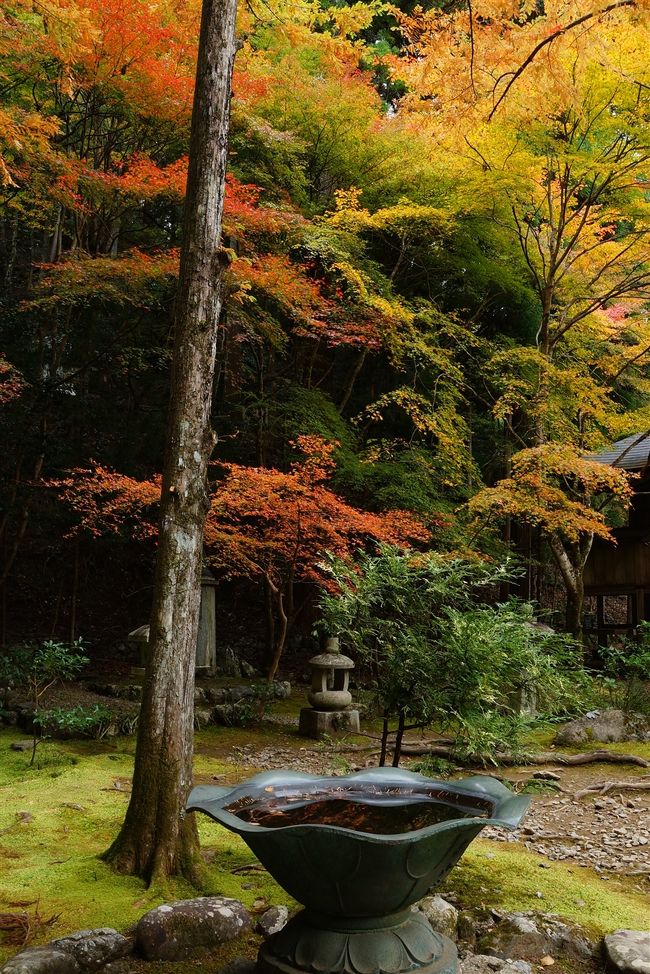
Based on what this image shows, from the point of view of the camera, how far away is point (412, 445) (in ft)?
38.4

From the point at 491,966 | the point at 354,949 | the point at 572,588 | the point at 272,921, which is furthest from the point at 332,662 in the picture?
the point at 354,949

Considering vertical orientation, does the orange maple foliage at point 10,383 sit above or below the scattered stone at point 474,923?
above

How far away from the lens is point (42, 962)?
286cm

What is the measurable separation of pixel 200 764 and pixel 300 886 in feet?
16.5

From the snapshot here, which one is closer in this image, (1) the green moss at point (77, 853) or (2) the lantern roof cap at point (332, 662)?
(1) the green moss at point (77, 853)

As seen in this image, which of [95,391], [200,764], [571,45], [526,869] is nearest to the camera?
[526,869]

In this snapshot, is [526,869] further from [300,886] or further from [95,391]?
[95,391]

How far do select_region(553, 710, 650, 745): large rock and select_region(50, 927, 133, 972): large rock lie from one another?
20.2ft

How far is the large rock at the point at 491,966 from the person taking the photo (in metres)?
3.20

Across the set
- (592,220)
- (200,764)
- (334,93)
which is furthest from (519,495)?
(334,93)

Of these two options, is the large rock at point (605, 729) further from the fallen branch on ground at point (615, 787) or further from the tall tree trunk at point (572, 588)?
the tall tree trunk at point (572, 588)

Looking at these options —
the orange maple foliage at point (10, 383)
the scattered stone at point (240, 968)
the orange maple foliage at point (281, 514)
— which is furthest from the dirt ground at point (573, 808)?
the orange maple foliage at point (10, 383)

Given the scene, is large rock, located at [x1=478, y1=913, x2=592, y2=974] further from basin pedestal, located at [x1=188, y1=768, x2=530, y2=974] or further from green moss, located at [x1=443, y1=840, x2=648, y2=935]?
basin pedestal, located at [x1=188, y1=768, x2=530, y2=974]

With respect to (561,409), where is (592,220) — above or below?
above
